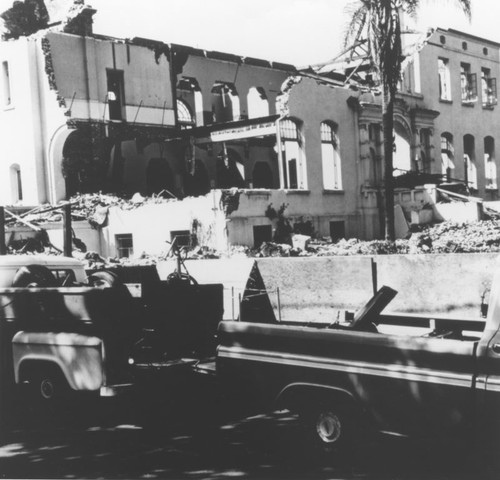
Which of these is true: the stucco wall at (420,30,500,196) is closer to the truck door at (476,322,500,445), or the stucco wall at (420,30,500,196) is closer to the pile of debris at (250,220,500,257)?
the pile of debris at (250,220,500,257)

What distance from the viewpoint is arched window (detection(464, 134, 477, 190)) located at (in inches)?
1407

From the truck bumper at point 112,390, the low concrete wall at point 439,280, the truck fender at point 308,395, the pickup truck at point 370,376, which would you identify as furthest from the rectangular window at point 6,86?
the truck fender at point 308,395

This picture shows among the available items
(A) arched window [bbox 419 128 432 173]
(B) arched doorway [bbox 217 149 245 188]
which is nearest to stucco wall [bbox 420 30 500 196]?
(A) arched window [bbox 419 128 432 173]

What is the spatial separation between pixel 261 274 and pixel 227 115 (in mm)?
24784

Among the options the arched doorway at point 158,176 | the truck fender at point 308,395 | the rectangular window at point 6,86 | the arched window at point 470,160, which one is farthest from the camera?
the arched window at point 470,160

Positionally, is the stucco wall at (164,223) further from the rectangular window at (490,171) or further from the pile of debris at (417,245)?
the rectangular window at (490,171)

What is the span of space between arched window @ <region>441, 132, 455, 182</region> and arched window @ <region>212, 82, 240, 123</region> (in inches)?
418

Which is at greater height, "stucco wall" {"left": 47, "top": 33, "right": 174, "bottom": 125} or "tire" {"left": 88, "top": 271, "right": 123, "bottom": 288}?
"stucco wall" {"left": 47, "top": 33, "right": 174, "bottom": 125}

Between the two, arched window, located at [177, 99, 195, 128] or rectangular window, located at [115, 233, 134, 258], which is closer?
rectangular window, located at [115, 233, 134, 258]

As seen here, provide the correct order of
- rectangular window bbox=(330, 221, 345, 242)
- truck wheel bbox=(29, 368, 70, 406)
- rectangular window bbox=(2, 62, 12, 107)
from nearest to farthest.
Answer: truck wheel bbox=(29, 368, 70, 406)
rectangular window bbox=(330, 221, 345, 242)
rectangular window bbox=(2, 62, 12, 107)

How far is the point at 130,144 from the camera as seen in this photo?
98.4 ft

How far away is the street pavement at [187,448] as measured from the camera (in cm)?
599

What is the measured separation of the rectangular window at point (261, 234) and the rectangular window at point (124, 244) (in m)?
4.27

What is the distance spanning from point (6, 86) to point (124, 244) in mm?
9145
